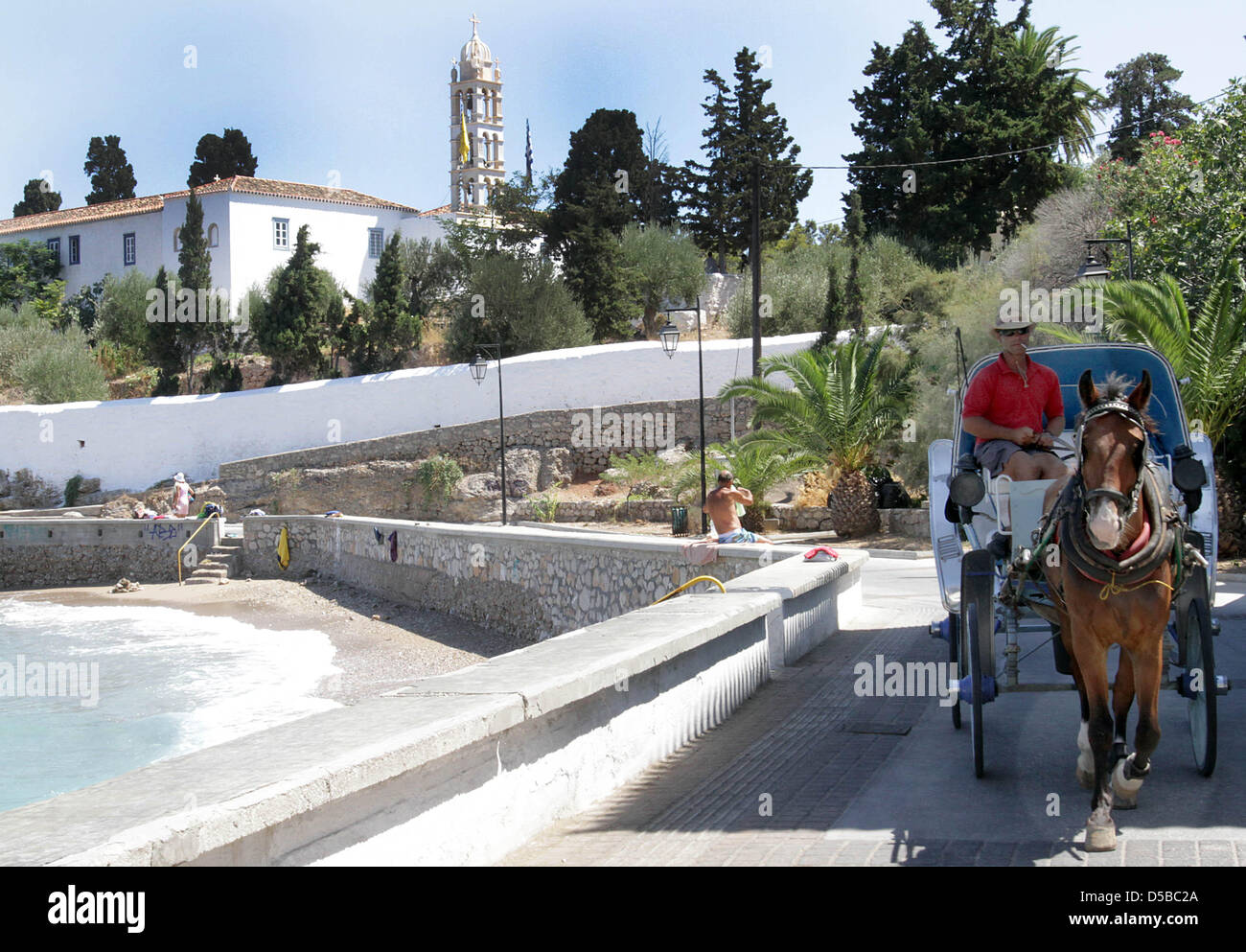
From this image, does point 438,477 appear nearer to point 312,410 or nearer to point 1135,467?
point 312,410

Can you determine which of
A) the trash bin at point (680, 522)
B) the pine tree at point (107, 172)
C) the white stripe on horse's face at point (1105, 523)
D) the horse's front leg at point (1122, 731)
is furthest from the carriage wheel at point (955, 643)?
the pine tree at point (107, 172)

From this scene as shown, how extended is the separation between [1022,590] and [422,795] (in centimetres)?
329

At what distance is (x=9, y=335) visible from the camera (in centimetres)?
4516

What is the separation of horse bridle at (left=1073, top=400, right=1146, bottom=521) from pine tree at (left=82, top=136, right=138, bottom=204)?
233 feet

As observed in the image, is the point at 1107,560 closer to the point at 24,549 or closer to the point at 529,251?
the point at 24,549

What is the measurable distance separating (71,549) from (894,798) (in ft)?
102

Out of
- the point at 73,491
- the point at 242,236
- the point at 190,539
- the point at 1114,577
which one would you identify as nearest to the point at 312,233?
the point at 242,236

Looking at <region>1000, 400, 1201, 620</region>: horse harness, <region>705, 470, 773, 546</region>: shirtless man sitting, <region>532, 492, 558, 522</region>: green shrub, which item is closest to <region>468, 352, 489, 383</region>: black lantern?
<region>532, 492, 558, 522</region>: green shrub

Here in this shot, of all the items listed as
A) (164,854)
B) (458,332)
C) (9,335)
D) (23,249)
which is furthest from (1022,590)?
(23,249)

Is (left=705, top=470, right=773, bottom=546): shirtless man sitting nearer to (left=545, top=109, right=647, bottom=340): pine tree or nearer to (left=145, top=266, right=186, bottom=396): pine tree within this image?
(left=545, top=109, right=647, bottom=340): pine tree

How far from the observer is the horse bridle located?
4.68 metres

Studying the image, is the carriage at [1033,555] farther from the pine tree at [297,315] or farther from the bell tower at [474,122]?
the bell tower at [474,122]

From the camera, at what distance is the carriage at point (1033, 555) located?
5543 millimetres

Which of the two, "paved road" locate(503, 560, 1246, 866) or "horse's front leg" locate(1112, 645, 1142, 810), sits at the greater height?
"horse's front leg" locate(1112, 645, 1142, 810)
